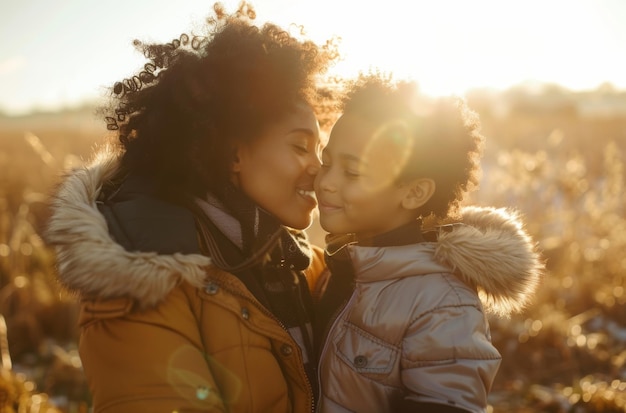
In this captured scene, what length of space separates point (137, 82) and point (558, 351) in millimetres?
3851

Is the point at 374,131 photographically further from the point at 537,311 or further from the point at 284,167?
the point at 537,311

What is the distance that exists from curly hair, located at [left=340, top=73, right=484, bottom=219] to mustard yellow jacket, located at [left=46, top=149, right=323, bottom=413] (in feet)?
2.92

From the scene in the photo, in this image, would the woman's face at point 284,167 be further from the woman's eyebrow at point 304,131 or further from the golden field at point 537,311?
the golden field at point 537,311

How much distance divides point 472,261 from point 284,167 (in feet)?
2.74

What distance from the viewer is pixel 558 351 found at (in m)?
4.79

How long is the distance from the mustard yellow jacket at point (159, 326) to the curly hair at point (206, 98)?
0.33 metres

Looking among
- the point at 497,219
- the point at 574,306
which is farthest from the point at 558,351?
the point at 497,219

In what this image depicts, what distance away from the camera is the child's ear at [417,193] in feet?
8.38

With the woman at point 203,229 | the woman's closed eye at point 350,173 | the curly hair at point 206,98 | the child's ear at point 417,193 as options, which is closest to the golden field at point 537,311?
the curly hair at point 206,98

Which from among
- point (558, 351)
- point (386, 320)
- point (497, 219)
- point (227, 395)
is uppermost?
point (497, 219)

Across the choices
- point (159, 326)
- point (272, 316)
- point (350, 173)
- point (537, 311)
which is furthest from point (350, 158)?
point (537, 311)

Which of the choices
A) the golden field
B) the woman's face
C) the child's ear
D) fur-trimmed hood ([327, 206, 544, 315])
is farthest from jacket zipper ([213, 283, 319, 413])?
the golden field

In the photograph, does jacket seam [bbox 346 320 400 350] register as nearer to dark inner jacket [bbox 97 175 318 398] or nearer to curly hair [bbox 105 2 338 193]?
dark inner jacket [bbox 97 175 318 398]

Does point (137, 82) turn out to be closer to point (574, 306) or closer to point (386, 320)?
point (386, 320)
